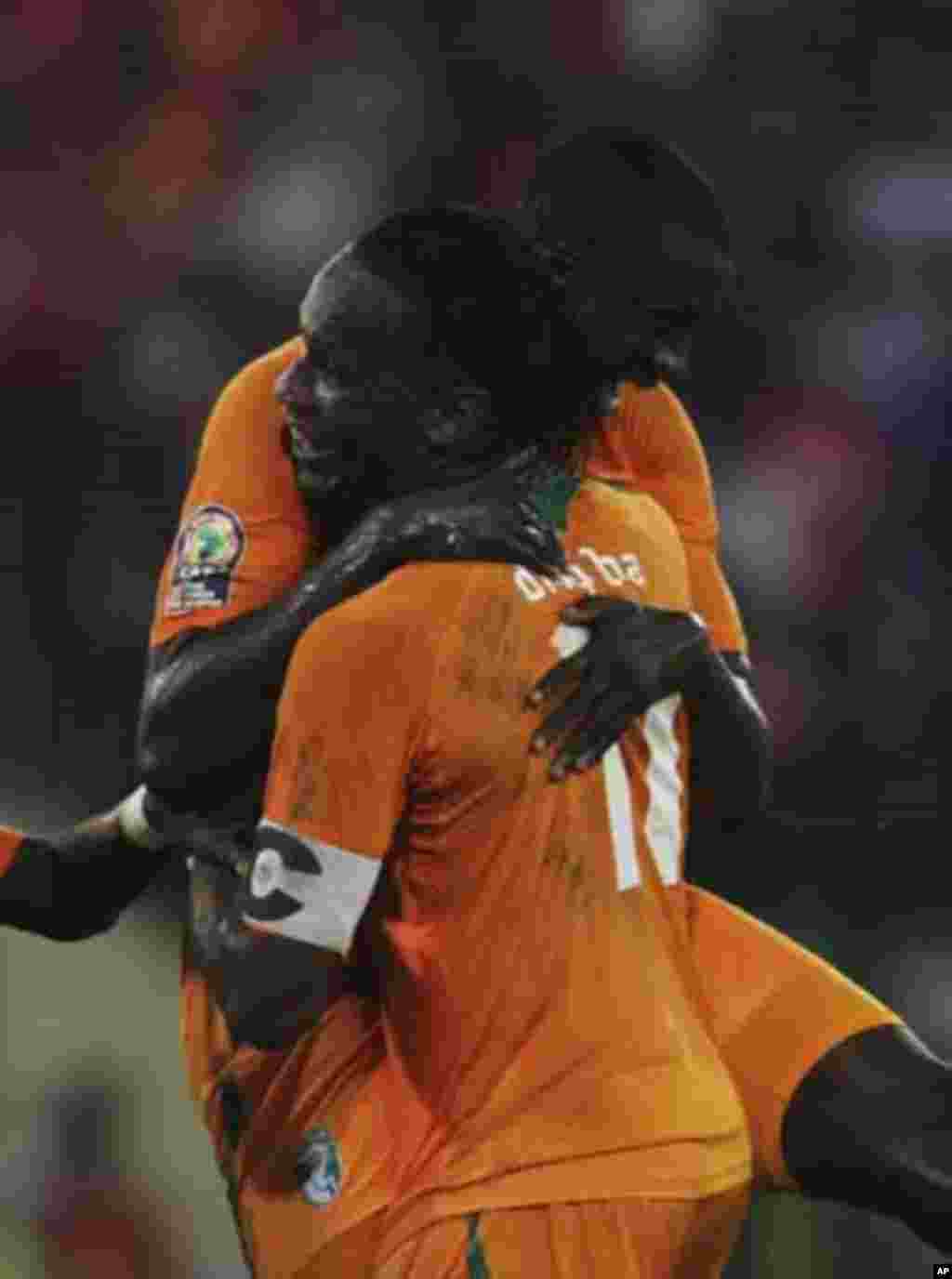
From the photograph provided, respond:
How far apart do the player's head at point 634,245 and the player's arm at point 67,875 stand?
2.93ft

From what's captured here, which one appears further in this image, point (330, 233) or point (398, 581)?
point (330, 233)

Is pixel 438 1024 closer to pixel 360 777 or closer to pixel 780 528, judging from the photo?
pixel 360 777

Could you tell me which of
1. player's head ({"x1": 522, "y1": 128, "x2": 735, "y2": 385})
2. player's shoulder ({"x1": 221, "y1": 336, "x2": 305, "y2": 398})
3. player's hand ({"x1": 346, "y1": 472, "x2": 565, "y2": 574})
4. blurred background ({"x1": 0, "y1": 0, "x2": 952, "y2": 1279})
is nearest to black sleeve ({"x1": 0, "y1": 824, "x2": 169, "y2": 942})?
player's shoulder ({"x1": 221, "y1": 336, "x2": 305, "y2": 398})

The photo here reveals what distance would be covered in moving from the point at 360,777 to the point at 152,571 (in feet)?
9.29

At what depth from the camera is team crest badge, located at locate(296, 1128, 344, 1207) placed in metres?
2.66

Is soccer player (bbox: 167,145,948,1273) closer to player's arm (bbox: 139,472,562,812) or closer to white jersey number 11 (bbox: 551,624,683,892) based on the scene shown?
white jersey number 11 (bbox: 551,624,683,892)

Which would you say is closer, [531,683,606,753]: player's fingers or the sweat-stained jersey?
[531,683,606,753]: player's fingers

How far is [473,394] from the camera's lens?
2637mm

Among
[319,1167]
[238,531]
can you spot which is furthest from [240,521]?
[319,1167]

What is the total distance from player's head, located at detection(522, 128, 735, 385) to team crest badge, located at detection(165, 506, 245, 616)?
15.7 inches

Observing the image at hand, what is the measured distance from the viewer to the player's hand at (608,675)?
254cm

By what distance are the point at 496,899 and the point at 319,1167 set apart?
350mm

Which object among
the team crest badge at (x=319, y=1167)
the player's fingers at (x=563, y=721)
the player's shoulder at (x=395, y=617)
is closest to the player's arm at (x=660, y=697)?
the player's fingers at (x=563, y=721)

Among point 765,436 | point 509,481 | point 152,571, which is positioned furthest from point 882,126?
point 509,481
